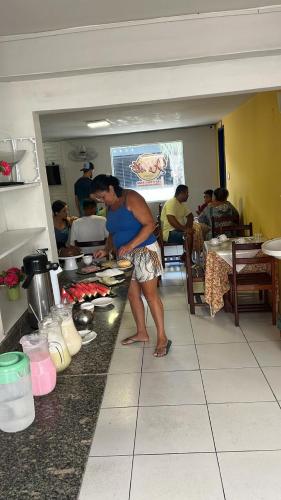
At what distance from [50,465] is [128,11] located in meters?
1.83

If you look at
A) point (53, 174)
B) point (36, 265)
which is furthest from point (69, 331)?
point (53, 174)

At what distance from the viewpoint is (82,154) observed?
752 cm

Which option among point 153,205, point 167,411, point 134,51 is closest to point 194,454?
point 167,411

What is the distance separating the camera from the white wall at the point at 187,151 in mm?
7586

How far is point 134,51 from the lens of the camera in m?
1.99

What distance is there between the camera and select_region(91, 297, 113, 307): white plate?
1836 mm

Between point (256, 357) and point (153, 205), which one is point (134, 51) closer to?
point (256, 357)

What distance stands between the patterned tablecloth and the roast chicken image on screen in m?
4.71

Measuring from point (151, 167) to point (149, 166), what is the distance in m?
0.04

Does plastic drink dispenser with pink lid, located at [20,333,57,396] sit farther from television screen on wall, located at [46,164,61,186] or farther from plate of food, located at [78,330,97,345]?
television screen on wall, located at [46,164,61,186]

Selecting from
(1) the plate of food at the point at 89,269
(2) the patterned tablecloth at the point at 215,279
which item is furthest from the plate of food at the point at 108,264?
(2) the patterned tablecloth at the point at 215,279

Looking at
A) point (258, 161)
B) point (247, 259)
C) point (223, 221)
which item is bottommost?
point (247, 259)

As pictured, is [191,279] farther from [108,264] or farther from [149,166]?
[149,166]

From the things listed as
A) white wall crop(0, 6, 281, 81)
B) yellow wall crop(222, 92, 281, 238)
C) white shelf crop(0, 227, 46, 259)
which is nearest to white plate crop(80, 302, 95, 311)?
white shelf crop(0, 227, 46, 259)
